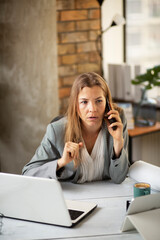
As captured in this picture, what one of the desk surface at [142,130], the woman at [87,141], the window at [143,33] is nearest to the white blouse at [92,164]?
the woman at [87,141]

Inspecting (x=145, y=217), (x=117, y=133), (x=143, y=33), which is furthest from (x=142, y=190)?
(x=143, y=33)

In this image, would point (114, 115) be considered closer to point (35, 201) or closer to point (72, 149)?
point (72, 149)

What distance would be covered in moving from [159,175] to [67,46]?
69.5 inches

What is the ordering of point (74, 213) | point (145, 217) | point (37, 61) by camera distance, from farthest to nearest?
1. point (37, 61)
2. point (74, 213)
3. point (145, 217)

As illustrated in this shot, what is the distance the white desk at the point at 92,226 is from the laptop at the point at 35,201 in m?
0.03

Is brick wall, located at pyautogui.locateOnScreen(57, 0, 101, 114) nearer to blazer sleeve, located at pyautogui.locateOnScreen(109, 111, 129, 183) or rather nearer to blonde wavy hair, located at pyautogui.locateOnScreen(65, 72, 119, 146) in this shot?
blonde wavy hair, located at pyautogui.locateOnScreen(65, 72, 119, 146)

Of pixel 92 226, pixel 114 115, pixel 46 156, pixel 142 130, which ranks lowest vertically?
pixel 142 130

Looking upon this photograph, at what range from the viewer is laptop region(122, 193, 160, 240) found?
1.54 meters

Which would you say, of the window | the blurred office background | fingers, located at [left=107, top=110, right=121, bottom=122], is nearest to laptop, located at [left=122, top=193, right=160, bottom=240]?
fingers, located at [left=107, top=110, right=121, bottom=122]

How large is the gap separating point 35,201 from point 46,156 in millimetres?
599

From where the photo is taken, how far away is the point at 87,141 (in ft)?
7.47

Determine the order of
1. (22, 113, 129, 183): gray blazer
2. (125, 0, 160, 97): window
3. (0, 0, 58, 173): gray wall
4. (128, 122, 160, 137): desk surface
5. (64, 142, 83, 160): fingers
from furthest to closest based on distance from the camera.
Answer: (125, 0, 160, 97): window < (128, 122, 160, 137): desk surface < (0, 0, 58, 173): gray wall < (22, 113, 129, 183): gray blazer < (64, 142, 83, 160): fingers

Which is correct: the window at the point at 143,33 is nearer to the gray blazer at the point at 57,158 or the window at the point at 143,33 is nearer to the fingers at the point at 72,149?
the gray blazer at the point at 57,158

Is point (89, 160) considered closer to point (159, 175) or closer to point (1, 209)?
point (159, 175)
